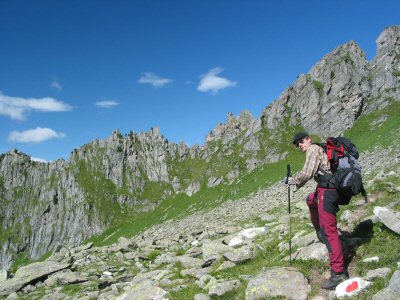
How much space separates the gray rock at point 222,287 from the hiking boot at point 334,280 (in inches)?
111

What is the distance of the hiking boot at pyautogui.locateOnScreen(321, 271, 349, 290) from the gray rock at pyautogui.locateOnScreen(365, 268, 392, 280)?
2.16ft

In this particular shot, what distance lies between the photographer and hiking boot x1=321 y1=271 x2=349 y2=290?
9164mm

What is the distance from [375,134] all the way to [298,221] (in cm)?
6487

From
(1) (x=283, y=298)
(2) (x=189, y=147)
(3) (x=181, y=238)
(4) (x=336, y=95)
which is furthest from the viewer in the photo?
(2) (x=189, y=147)

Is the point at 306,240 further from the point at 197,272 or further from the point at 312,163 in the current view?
the point at 197,272

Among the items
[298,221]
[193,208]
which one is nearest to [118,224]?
[193,208]

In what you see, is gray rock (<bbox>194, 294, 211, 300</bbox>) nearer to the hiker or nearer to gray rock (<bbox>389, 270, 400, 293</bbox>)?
the hiker

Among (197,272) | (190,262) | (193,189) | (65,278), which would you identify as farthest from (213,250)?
(193,189)

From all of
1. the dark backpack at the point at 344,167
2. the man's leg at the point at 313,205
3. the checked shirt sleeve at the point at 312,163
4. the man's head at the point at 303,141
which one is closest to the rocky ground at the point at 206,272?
the man's leg at the point at 313,205

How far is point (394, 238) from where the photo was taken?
10836 millimetres

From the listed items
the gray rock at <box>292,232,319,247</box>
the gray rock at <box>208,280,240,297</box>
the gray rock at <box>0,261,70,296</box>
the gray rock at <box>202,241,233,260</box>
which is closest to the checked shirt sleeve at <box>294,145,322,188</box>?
the gray rock at <box>292,232,319,247</box>

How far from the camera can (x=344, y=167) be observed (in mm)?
9734

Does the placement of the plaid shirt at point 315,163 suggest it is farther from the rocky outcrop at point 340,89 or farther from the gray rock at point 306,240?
the rocky outcrop at point 340,89

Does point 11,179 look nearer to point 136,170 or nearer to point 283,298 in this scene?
point 136,170
